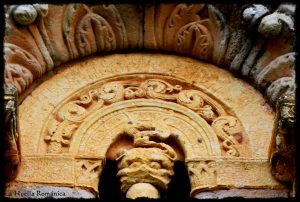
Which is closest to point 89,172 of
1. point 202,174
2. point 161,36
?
point 202,174

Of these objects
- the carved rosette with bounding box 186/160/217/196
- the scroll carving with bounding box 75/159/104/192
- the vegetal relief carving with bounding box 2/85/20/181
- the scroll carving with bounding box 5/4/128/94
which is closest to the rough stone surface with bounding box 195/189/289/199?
the carved rosette with bounding box 186/160/217/196

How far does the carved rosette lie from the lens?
8.70 m

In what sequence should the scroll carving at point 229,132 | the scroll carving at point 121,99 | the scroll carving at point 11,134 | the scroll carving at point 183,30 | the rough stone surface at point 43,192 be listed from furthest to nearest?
the scroll carving at point 183,30 → the scroll carving at point 121,99 → the scroll carving at point 229,132 → the rough stone surface at point 43,192 → the scroll carving at point 11,134

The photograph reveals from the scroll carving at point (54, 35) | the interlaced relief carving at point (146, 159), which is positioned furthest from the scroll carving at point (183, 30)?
the interlaced relief carving at point (146, 159)

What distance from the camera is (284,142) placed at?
8383 mm

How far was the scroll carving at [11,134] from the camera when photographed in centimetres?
815

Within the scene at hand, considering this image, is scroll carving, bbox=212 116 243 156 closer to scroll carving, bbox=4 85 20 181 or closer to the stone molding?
the stone molding

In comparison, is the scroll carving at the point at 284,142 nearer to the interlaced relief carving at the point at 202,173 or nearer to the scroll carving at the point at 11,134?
the interlaced relief carving at the point at 202,173

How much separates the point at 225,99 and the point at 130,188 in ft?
3.48

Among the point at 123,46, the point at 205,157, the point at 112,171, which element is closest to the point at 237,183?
the point at 205,157

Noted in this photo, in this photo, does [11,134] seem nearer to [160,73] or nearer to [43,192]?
[43,192]

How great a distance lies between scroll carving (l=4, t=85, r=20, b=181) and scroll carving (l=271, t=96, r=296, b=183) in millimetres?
1593

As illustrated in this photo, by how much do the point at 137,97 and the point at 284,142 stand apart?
1339 mm

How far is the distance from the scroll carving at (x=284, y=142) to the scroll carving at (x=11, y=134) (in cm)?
159
